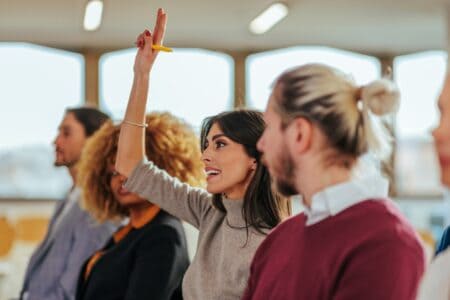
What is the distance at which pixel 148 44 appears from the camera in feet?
8.45

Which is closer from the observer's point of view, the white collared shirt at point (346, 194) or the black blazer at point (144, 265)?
the white collared shirt at point (346, 194)

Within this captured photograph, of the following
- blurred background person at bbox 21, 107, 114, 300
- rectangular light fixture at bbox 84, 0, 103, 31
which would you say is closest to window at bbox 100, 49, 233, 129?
rectangular light fixture at bbox 84, 0, 103, 31

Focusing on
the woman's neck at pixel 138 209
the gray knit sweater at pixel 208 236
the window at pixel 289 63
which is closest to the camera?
the gray knit sweater at pixel 208 236

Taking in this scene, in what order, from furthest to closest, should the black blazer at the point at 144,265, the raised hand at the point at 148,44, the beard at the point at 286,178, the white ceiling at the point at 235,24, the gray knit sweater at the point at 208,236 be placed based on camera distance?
the white ceiling at the point at 235,24 → the black blazer at the point at 144,265 → the raised hand at the point at 148,44 → the gray knit sweater at the point at 208,236 → the beard at the point at 286,178

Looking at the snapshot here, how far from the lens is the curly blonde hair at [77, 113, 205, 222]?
10.8 ft

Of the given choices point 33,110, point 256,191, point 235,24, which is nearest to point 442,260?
point 256,191

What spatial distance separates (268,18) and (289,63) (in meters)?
1.19

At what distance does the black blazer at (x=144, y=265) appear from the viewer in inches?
119

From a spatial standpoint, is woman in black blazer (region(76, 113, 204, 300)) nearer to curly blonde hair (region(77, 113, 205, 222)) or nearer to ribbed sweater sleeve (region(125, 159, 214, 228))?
curly blonde hair (region(77, 113, 205, 222))

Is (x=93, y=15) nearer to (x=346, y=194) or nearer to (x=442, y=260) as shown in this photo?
(x=346, y=194)

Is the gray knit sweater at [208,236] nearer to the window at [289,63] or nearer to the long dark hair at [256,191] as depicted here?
the long dark hair at [256,191]

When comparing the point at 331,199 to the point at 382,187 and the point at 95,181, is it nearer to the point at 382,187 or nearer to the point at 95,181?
the point at 382,187

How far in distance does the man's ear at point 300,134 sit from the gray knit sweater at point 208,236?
24.7 inches

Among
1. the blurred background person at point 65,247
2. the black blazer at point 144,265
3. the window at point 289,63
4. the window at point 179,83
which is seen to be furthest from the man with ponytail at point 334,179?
the window at point 289,63
